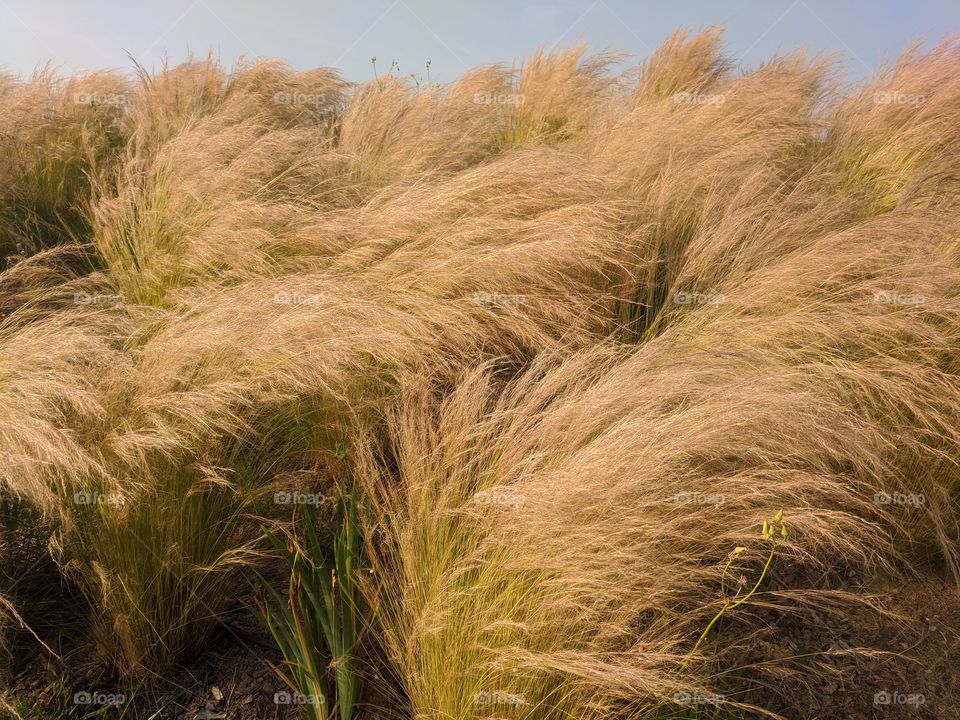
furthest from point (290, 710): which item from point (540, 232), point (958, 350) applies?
point (958, 350)

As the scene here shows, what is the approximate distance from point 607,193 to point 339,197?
1371 millimetres

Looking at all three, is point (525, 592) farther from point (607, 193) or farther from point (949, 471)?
point (607, 193)

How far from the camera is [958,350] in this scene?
2789mm
